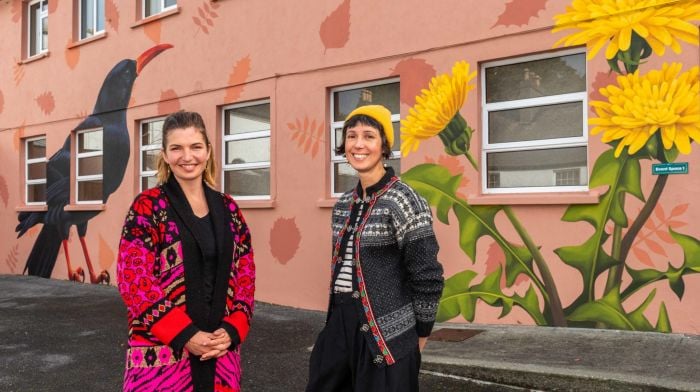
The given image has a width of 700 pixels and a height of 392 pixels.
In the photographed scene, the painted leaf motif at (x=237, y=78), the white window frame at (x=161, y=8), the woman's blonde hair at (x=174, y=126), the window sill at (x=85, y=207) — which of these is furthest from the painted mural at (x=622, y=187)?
the window sill at (x=85, y=207)

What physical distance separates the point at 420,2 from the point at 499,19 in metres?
1.05

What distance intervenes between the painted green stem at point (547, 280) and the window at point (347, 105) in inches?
77.0

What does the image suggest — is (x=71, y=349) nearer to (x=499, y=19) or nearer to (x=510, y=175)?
(x=510, y=175)

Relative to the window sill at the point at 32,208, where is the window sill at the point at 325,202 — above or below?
above

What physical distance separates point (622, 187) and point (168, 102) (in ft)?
23.8

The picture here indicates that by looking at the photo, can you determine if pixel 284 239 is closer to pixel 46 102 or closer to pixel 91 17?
pixel 91 17

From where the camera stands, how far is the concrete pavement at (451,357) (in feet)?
14.7

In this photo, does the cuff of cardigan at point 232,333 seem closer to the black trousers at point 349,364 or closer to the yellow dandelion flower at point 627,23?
the black trousers at point 349,364

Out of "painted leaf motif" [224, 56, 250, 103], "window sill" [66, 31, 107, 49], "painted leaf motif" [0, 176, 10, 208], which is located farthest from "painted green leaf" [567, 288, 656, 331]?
"painted leaf motif" [0, 176, 10, 208]

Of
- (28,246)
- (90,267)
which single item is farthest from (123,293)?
(28,246)

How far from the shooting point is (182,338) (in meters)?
2.29

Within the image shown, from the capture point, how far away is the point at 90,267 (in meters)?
11.7

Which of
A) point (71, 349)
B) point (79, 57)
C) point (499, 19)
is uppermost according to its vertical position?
point (79, 57)

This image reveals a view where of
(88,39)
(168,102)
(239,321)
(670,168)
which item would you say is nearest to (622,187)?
(670,168)
